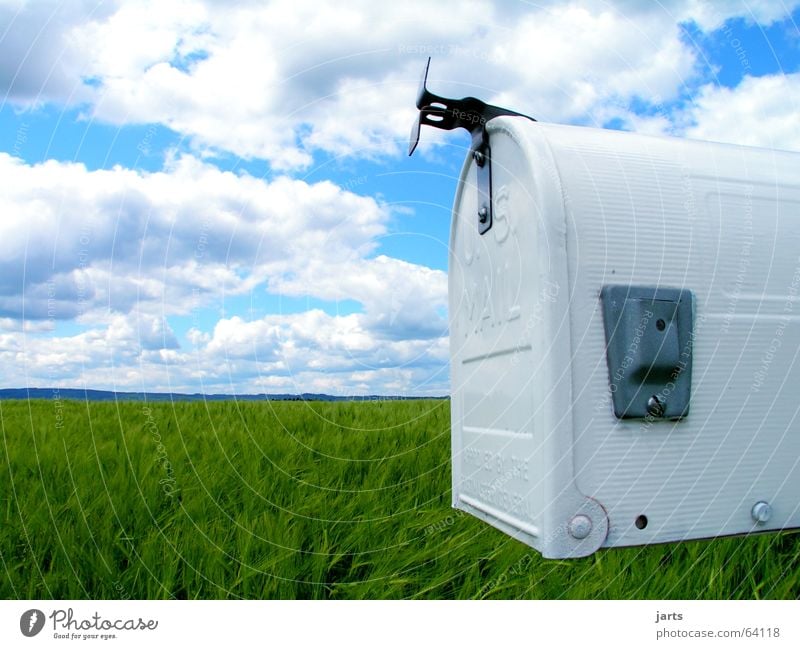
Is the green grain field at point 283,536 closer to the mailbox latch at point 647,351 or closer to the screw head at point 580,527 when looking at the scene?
the screw head at point 580,527

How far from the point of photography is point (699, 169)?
235 cm

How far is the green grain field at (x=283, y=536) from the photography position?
7.02 ft

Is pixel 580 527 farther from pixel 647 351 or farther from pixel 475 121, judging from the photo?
pixel 475 121

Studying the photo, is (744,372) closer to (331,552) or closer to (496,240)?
(496,240)

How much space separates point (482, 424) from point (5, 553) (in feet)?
5.73

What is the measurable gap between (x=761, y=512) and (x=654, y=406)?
1.92ft

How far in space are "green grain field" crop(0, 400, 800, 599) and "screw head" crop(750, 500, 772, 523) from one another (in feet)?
0.28

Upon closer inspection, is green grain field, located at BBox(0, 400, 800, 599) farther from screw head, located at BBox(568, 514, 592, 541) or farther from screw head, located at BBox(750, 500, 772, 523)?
screw head, located at BBox(568, 514, 592, 541)

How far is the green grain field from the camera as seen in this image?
2139 millimetres

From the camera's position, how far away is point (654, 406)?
2.06 metres
